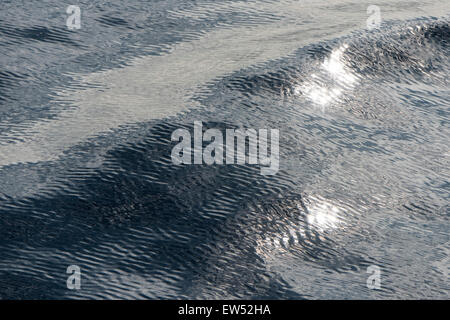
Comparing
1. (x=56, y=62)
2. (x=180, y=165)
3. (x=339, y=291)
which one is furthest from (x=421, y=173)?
(x=56, y=62)

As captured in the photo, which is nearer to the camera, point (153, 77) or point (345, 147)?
point (345, 147)

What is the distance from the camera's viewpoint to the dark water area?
2.18m

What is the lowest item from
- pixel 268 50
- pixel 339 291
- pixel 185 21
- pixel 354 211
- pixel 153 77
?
pixel 339 291

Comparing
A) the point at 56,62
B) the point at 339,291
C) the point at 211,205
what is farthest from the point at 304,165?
the point at 56,62

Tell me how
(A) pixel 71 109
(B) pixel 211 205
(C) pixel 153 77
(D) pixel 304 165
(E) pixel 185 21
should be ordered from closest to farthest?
(B) pixel 211 205
(D) pixel 304 165
(A) pixel 71 109
(C) pixel 153 77
(E) pixel 185 21

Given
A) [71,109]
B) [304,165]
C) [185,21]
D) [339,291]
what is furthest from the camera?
[185,21]

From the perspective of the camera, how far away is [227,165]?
2602mm

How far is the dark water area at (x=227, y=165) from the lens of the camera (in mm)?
2178

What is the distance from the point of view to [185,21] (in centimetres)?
369

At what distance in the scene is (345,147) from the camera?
2.80 m

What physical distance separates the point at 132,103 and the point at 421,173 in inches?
49.2

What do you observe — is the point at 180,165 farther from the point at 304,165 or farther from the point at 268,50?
the point at 268,50

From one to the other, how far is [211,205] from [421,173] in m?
0.88

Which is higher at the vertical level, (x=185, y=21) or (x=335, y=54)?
(x=185, y=21)
